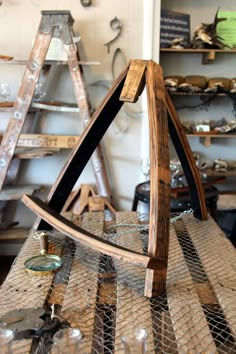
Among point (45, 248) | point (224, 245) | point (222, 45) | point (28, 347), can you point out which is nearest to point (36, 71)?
point (222, 45)

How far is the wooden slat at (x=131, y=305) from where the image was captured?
0.84 metres

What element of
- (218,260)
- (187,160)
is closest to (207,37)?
(187,160)

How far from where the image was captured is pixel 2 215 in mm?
2873

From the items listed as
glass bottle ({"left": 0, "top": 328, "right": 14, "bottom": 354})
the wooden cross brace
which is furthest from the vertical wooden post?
glass bottle ({"left": 0, "top": 328, "right": 14, "bottom": 354})

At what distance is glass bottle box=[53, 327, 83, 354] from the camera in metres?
0.75

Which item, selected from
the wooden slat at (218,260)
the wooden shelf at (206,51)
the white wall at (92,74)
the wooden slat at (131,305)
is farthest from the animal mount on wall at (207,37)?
the wooden slat at (131,305)

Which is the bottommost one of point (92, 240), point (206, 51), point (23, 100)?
point (92, 240)

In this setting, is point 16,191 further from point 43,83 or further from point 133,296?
point 133,296

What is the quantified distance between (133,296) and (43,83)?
1999 millimetres

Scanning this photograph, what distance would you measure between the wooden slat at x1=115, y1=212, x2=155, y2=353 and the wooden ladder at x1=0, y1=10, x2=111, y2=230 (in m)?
1.45

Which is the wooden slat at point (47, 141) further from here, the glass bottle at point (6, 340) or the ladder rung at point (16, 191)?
the glass bottle at point (6, 340)

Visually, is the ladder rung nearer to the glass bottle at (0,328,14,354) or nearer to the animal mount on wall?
the animal mount on wall

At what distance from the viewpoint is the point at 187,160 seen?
4.63 ft

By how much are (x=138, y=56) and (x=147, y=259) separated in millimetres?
2047
